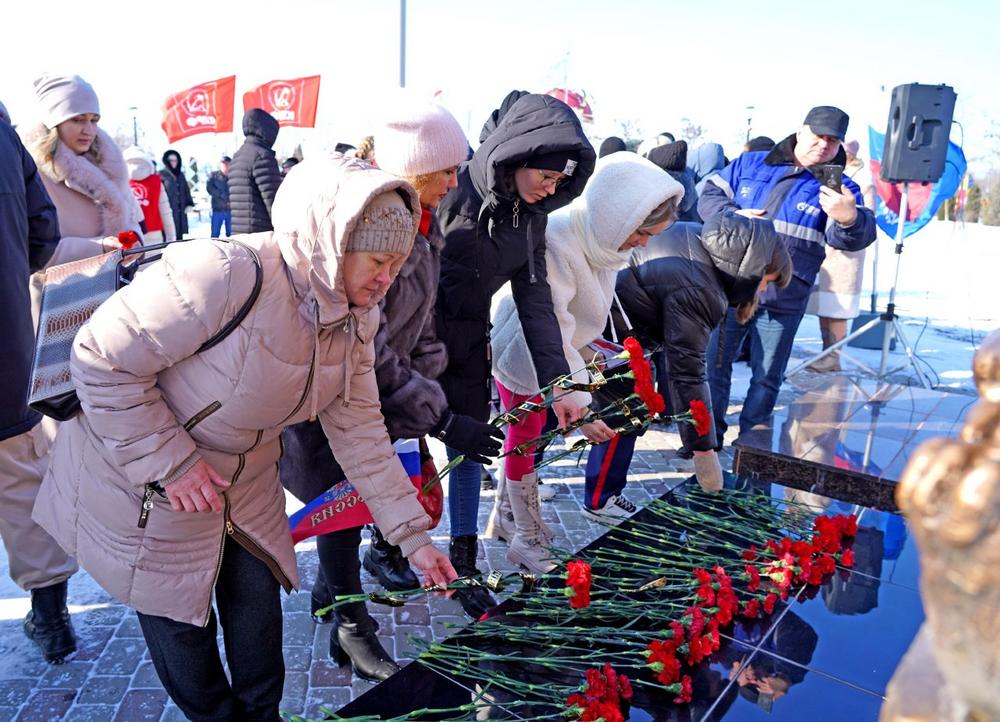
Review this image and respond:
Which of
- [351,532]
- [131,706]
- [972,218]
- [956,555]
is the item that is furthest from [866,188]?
[972,218]

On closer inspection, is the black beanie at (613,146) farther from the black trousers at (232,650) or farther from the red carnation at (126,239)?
the black trousers at (232,650)

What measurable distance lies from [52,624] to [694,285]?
2786 millimetres

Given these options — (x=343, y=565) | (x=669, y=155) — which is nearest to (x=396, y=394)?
(x=343, y=565)

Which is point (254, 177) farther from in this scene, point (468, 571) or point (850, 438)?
point (850, 438)

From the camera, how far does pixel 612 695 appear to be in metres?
1.63

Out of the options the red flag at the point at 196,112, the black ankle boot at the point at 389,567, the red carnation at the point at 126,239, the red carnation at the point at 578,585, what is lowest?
the black ankle boot at the point at 389,567

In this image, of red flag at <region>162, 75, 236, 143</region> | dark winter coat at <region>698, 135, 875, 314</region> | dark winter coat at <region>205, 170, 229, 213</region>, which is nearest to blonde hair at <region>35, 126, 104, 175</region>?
dark winter coat at <region>698, 135, 875, 314</region>

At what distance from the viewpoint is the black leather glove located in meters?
2.42

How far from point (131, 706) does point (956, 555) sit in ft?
8.96

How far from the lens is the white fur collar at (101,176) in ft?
10.3

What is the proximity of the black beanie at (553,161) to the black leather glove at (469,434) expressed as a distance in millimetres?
953

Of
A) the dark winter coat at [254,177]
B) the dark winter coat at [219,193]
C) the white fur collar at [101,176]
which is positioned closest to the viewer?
the white fur collar at [101,176]

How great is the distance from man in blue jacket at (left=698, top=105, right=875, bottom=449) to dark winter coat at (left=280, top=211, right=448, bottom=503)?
2.80 metres

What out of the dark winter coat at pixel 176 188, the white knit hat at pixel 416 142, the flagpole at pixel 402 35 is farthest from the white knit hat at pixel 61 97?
the dark winter coat at pixel 176 188
